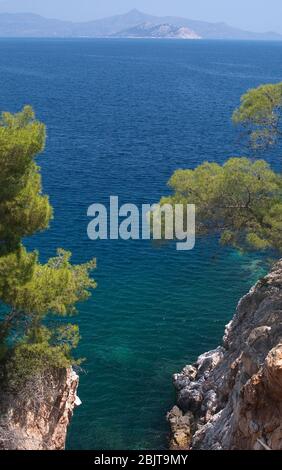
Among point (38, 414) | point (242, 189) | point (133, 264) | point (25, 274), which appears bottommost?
point (133, 264)

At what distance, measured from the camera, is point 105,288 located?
114ft

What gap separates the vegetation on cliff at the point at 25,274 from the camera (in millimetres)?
15031

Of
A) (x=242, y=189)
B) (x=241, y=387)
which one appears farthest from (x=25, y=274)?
(x=242, y=189)

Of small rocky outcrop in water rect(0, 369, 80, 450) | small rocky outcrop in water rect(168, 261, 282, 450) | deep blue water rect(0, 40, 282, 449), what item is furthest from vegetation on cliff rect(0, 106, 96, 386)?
deep blue water rect(0, 40, 282, 449)

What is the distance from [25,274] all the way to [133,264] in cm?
2217

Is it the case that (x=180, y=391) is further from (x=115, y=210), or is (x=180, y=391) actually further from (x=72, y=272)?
(x=115, y=210)

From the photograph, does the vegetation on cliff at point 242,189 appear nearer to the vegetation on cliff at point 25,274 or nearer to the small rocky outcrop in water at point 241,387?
the small rocky outcrop in water at point 241,387

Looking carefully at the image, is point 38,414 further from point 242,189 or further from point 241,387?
point 242,189

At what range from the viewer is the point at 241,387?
1791 centimetres

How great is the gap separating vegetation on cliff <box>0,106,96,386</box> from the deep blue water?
27.6 feet

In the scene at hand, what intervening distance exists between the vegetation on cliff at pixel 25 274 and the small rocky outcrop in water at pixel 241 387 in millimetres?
5976

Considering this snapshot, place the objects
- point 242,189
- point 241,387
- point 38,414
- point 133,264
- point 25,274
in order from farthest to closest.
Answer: point 133,264 → point 242,189 → point 241,387 → point 38,414 → point 25,274

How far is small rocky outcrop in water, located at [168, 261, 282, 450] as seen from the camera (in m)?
15.6

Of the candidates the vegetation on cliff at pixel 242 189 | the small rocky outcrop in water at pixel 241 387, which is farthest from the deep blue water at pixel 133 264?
the vegetation on cliff at pixel 242 189
